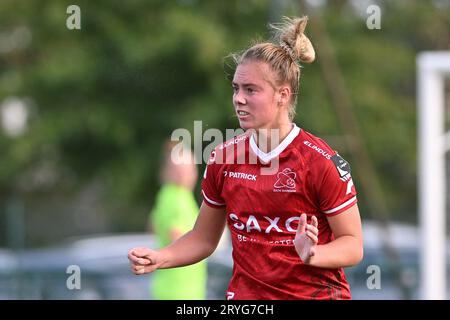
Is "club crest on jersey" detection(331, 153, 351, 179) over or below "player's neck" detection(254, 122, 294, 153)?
below

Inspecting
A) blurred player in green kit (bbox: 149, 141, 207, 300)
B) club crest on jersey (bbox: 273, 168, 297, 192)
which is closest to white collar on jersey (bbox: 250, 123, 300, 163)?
club crest on jersey (bbox: 273, 168, 297, 192)

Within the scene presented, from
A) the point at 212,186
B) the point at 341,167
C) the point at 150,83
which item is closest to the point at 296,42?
the point at 341,167

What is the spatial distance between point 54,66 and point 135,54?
1.58 meters

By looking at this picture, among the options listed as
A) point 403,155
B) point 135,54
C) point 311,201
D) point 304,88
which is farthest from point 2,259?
point 311,201

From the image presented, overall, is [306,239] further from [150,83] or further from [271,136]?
[150,83]

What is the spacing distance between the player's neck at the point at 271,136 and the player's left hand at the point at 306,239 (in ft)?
1.54

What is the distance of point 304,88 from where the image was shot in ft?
50.1

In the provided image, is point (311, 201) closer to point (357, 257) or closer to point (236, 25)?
point (357, 257)

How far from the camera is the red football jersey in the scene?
3.78 m

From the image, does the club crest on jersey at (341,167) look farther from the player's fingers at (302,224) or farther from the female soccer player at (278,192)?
the player's fingers at (302,224)

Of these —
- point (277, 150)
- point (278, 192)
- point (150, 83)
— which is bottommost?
point (278, 192)

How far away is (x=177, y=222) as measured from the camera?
7.28 m

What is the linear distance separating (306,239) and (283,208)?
12.9 inches

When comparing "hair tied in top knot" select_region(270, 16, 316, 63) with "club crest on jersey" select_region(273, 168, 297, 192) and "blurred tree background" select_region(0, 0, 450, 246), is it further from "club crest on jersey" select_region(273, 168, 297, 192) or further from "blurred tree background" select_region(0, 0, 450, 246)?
"blurred tree background" select_region(0, 0, 450, 246)
